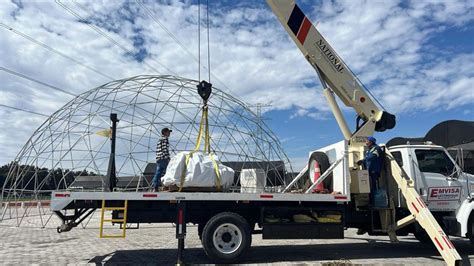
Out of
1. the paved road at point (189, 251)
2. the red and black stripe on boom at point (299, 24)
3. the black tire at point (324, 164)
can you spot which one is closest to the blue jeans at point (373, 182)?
the black tire at point (324, 164)

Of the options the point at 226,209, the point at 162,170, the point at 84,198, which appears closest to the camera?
the point at 84,198

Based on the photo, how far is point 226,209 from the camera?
887cm

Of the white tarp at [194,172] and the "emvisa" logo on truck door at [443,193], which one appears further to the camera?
the "emvisa" logo on truck door at [443,193]

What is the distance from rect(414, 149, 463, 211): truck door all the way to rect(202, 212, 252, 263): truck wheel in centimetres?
451

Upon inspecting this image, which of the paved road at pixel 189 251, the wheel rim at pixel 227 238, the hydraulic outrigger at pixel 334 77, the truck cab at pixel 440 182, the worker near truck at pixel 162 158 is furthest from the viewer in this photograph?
the hydraulic outrigger at pixel 334 77

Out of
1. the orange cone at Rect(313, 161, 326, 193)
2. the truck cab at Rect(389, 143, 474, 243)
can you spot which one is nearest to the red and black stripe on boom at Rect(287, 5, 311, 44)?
the orange cone at Rect(313, 161, 326, 193)

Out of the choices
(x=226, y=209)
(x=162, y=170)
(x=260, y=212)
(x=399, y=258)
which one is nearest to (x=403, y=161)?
(x=399, y=258)

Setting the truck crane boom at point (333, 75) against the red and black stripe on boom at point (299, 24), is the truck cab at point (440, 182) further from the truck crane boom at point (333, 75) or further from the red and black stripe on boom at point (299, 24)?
the red and black stripe on boom at point (299, 24)

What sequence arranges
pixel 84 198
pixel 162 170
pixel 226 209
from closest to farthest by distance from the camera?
1. pixel 84 198
2. pixel 226 209
3. pixel 162 170

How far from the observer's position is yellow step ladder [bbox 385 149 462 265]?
782 cm

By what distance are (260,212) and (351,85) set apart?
4549mm

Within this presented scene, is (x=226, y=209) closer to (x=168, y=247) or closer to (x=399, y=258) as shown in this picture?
Result: (x=168, y=247)

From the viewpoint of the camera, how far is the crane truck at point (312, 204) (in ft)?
27.5

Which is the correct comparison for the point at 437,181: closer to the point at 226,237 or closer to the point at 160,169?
the point at 226,237
